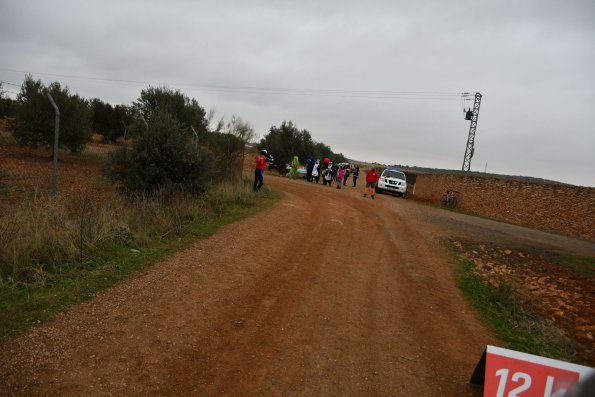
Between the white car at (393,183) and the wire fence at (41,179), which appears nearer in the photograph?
the wire fence at (41,179)

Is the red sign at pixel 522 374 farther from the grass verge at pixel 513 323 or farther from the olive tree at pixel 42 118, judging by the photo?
the olive tree at pixel 42 118

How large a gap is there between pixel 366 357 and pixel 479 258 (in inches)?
244

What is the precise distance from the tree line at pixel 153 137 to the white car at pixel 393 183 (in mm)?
9620

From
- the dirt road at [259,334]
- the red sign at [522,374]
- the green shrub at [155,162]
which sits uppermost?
the green shrub at [155,162]

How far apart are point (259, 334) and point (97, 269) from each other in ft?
9.43

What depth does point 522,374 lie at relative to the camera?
10.7 feet

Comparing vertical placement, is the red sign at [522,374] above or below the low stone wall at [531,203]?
below

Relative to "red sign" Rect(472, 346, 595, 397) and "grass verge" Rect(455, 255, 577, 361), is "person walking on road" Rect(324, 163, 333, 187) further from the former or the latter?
"red sign" Rect(472, 346, 595, 397)

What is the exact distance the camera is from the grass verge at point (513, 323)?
4598 mm

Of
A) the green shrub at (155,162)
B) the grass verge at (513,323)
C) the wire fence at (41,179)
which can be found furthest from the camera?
the green shrub at (155,162)

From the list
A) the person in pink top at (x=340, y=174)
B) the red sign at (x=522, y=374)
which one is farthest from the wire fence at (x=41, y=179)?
the person in pink top at (x=340, y=174)

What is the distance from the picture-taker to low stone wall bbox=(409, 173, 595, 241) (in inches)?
674

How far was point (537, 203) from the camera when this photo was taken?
1911cm

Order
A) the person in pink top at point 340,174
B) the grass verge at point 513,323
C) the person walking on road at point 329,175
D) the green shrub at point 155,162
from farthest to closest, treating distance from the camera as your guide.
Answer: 1. the person walking on road at point 329,175
2. the person in pink top at point 340,174
3. the green shrub at point 155,162
4. the grass verge at point 513,323
